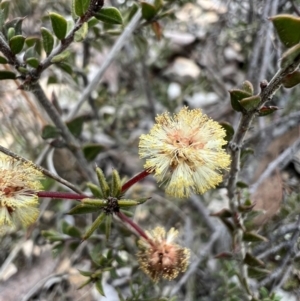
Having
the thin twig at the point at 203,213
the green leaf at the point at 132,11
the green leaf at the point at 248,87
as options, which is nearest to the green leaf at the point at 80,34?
the green leaf at the point at 248,87

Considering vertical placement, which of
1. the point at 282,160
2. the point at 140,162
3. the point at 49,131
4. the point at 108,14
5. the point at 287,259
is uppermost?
the point at 108,14

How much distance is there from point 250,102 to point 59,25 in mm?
508

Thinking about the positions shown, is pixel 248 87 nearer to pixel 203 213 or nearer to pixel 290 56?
pixel 290 56

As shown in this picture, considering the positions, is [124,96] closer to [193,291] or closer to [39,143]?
[39,143]

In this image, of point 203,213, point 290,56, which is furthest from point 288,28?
point 203,213

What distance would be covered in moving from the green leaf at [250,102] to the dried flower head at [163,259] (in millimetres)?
459

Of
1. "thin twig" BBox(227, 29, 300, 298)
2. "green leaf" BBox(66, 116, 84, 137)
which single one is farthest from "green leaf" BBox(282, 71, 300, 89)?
"green leaf" BBox(66, 116, 84, 137)

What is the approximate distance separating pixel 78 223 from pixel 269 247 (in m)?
0.95

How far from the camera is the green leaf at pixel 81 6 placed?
1.05 metres

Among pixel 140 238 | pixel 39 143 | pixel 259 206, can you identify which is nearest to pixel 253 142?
pixel 259 206

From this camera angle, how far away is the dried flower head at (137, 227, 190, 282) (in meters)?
1.24

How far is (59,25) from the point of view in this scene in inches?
44.6

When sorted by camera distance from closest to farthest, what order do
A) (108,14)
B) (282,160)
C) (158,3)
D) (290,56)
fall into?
1. (290,56)
2. (108,14)
3. (158,3)
4. (282,160)

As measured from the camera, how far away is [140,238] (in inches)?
53.0
